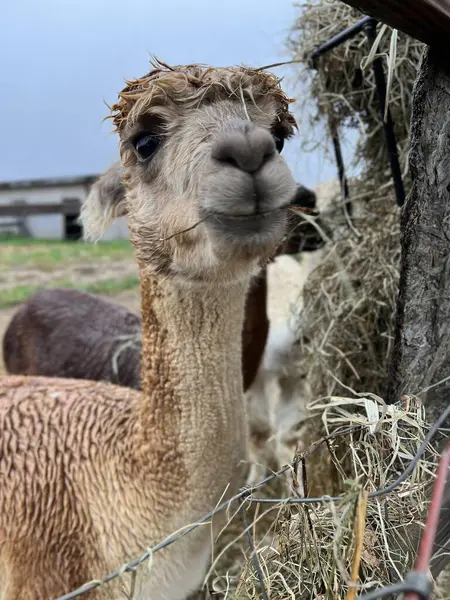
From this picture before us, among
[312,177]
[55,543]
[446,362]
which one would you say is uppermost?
[312,177]

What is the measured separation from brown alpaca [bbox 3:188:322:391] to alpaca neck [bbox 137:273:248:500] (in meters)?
1.52

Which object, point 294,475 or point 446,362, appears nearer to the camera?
point 294,475

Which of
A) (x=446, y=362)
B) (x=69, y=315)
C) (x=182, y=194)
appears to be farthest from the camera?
(x=69, y=315)

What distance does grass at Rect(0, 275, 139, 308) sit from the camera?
7.78 metres

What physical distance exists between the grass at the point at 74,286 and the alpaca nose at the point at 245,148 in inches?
270

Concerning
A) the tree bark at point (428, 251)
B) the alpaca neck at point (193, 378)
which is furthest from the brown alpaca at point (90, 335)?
the tree bark at point (428, 251)

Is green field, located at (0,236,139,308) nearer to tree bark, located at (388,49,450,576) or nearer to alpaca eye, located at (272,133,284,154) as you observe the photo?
alpaca eye, located at (272,133,284,154)

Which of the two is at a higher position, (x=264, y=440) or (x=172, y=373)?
(x=172, y=373)

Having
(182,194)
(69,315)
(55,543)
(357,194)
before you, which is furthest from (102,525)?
(69,315)

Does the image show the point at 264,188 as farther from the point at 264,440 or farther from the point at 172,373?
the point at 264,440

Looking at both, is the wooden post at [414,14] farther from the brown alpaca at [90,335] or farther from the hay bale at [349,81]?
the brown alpaca at [90,335]

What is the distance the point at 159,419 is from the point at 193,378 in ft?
0.65

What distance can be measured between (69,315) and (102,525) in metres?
2.61

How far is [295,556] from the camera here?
4.13ft
